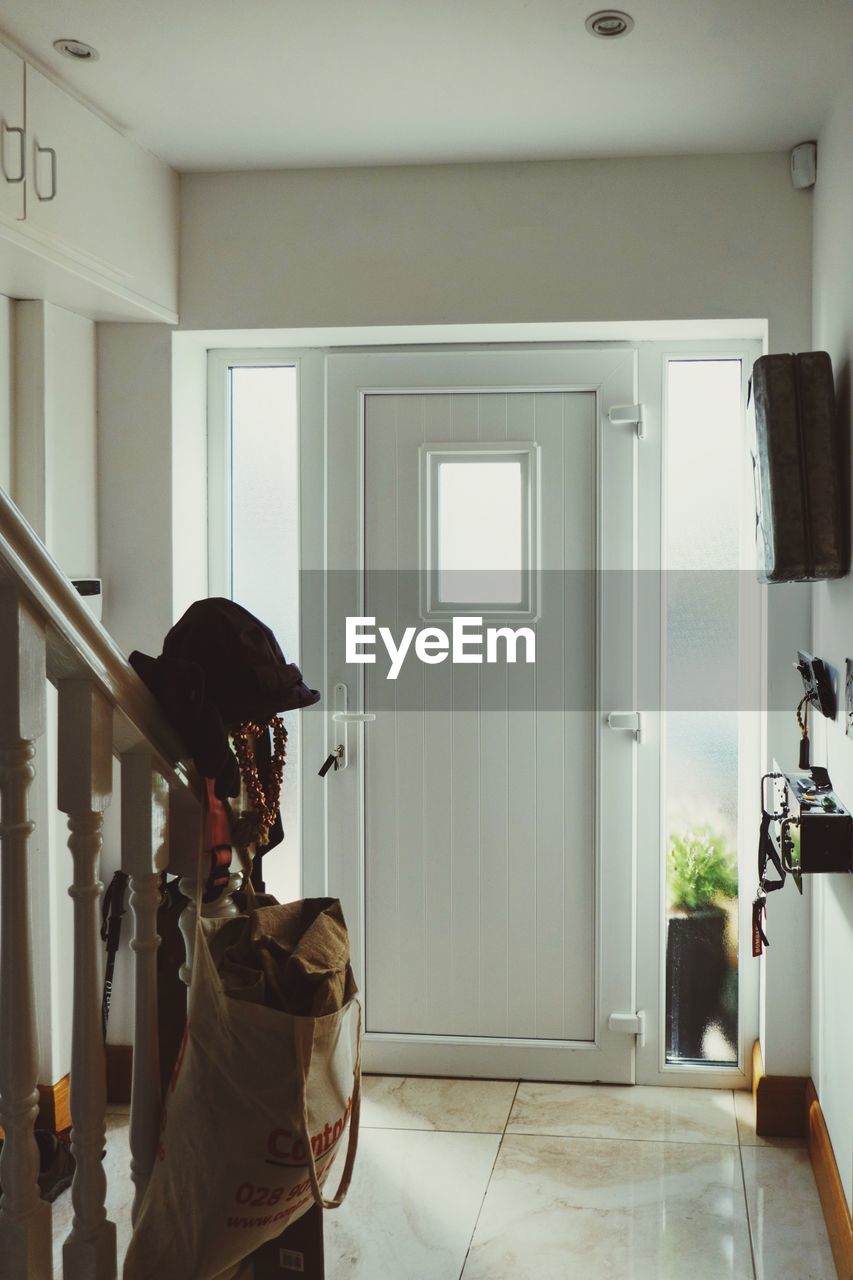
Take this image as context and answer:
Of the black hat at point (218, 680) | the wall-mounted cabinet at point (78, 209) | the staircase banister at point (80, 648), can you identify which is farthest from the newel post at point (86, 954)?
the wall-mounted cabinet at point (78, 209)

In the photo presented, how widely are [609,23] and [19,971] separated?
6.21ft

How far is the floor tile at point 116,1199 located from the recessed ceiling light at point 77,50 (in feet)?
6.76

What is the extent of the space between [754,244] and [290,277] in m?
1.15

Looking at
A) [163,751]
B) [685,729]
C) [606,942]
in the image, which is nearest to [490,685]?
[685,729]

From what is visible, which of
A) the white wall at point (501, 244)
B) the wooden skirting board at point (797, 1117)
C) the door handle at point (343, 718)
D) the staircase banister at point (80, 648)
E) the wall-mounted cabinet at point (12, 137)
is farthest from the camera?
the door handle at point (343, 718)

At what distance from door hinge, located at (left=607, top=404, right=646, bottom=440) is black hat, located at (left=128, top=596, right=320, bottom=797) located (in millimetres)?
1791

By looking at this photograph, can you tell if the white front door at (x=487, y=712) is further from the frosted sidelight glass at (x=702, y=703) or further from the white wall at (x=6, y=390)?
the white wall at (x=6, y=390)

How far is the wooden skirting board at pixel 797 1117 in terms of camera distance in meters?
2.45

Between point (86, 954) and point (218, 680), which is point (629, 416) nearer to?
point (218, 680)

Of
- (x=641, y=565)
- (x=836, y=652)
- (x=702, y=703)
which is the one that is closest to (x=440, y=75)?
(x=641, y=565)

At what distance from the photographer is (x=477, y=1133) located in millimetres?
2848

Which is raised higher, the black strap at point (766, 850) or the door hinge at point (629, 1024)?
the black strap at point (766, 850)

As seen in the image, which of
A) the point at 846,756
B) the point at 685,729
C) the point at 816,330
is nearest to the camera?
the point at 846,756

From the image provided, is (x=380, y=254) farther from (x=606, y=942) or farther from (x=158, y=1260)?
(x=158, y=1260)
